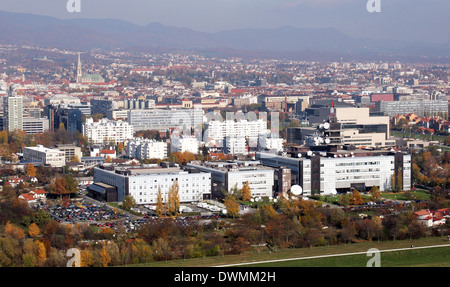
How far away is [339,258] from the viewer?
1188cm

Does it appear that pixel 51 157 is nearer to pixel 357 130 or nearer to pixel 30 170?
pixel 30 170

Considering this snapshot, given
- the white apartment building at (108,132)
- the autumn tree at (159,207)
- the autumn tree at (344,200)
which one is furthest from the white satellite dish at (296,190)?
the white apartment building at (108,132)

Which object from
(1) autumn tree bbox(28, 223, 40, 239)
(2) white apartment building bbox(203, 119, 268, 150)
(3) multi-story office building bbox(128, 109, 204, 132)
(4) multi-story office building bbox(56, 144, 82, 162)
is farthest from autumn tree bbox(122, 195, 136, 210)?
(3) multi-story office building bbox(128, 109, 204, 132)

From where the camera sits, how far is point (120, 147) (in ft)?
87.4

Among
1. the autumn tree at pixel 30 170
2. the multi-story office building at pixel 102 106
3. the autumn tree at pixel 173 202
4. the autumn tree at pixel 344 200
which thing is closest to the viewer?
the autumn tree at pixel 173 202

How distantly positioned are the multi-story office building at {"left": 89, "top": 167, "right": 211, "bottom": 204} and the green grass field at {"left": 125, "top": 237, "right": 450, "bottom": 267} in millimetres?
4788

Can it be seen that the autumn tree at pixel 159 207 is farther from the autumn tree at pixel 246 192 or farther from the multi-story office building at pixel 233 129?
the multi-story office building at pixel 233 129

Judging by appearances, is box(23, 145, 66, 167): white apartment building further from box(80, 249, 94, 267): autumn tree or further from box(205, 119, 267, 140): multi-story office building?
box(80, 249, 94, 267): autumn tree

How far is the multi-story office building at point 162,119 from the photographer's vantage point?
32.7m

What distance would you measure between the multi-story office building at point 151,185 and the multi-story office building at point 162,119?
14.5 metres

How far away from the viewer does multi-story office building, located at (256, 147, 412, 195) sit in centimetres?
1791

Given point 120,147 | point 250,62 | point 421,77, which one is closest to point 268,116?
point 120,147

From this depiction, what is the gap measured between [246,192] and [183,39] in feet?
398
